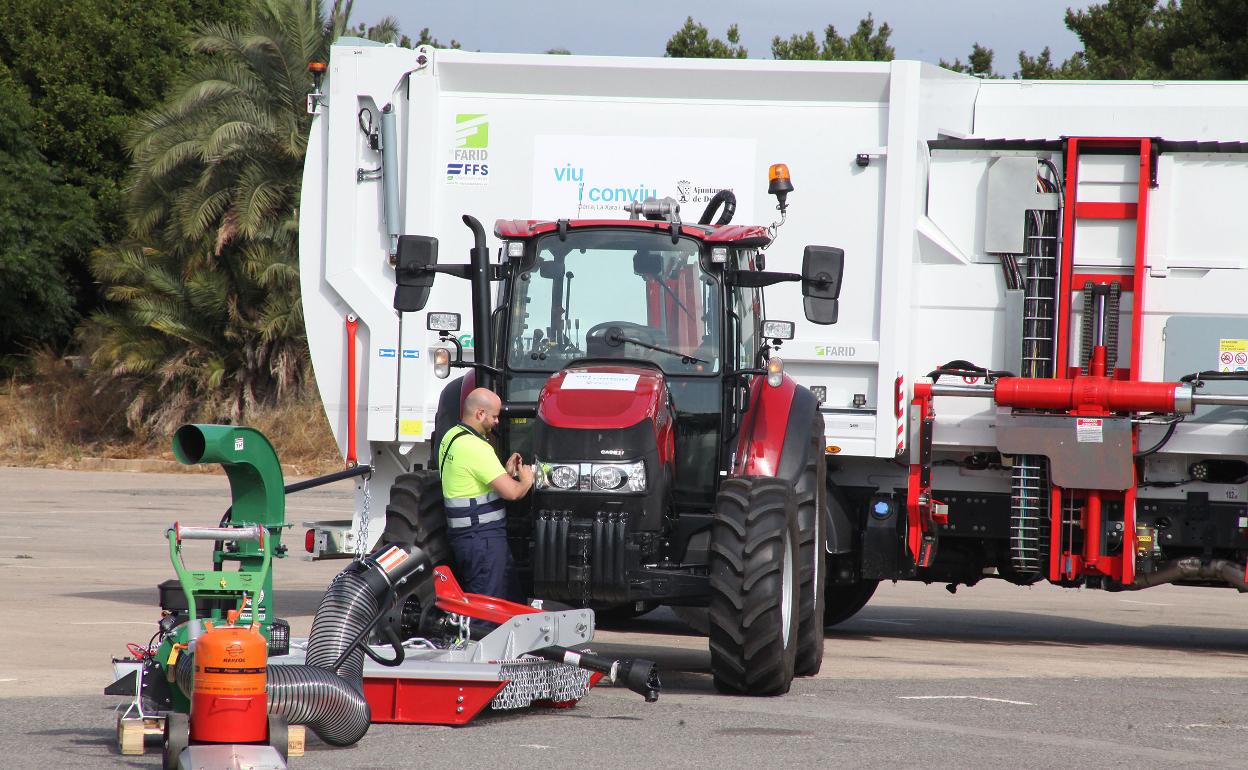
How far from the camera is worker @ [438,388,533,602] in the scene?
8703 millimetres

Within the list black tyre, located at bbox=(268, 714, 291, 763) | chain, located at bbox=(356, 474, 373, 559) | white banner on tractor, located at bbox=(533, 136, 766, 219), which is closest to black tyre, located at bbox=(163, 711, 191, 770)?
Answer: black tyre, located at bbox=(268, 714, 291, 763)

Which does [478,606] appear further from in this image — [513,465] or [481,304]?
[481,304]

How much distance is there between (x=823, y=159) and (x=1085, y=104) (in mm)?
1881

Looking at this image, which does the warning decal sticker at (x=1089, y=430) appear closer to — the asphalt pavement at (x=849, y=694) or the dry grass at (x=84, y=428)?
the asphalt pavement at (x=849, y=694)

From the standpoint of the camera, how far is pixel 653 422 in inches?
340

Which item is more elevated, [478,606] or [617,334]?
[617,334]

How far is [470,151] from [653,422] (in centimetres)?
367

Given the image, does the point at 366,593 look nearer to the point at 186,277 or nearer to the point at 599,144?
the point at 599,144

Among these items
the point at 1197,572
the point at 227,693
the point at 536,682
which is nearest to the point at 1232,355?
the point at 1197,572

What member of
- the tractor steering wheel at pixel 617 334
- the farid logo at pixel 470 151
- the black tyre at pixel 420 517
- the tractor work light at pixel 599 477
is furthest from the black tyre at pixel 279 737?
the farid logo at pixel 470 151

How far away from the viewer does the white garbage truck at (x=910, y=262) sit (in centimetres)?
1098

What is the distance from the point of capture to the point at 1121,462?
1084 centimetres

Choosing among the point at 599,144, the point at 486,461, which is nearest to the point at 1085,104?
the point at 599,144

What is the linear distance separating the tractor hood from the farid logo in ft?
9.54
